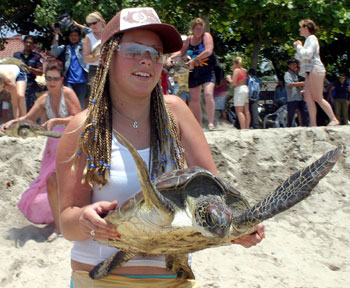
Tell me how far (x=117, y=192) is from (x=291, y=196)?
1.83 feet

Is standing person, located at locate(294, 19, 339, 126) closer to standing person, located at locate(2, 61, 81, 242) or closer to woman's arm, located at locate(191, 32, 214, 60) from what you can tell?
woman's arm, located at locate(191, 32, 214, 60)

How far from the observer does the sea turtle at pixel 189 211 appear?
3.94 feet

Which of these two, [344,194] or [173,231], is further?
[344,194]

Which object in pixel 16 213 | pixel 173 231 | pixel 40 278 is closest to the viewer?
pixel 173 231

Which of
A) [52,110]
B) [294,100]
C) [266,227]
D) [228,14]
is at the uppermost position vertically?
[228,14]

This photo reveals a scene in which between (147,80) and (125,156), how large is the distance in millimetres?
265

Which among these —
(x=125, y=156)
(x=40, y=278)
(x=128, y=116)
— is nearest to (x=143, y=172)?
(x=125, y=156)

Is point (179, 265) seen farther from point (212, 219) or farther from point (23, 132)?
point (23, 132)

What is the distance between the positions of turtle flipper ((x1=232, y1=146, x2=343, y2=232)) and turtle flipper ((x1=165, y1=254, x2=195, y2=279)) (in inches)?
12.5

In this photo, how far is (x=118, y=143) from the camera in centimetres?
159

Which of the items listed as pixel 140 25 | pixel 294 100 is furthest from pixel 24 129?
pixel 294 100

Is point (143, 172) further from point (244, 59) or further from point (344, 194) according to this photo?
point (244, 59)

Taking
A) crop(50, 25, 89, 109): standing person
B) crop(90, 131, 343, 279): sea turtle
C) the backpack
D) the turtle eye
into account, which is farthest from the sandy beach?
the backpack

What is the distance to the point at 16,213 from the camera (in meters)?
5.03
